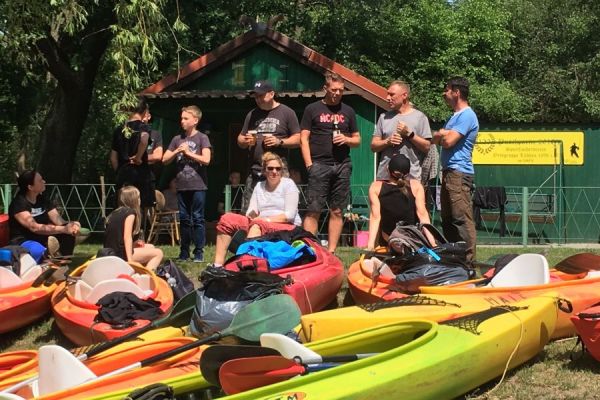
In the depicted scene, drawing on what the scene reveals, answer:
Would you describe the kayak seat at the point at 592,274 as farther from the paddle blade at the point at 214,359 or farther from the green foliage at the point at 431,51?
the green foliage at the point at 431,51

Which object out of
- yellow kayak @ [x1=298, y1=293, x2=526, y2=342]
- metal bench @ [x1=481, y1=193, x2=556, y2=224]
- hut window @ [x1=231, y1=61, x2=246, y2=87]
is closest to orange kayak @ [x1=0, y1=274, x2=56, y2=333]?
yellow kayak @ [x1=298, y1=293, x2=526, y2=342]

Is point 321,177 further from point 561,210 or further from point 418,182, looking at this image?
point 561,210

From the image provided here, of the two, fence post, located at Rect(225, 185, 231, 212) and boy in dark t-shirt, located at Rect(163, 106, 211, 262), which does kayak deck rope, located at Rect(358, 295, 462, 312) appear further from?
fence post, located at Rect(225, 185, 231, 212)

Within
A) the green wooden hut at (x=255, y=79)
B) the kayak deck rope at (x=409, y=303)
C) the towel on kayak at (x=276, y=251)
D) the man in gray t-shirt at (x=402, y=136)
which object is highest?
the green wooden hut at (x=255, y=79)

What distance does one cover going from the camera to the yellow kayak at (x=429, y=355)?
386cm

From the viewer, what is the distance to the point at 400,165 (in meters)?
7.44

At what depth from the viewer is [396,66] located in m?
23.9

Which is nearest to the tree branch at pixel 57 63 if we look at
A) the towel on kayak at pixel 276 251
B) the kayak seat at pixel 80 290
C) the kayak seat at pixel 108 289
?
the kayak seat at pixel 80 290

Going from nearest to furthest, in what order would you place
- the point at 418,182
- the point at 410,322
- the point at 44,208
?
1. the point at 410,322
2. the point at 418,182
3. the point at 44,208

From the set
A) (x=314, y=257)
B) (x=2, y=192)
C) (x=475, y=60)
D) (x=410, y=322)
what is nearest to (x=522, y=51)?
(x=475, y=60)

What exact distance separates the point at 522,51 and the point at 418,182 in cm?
1988

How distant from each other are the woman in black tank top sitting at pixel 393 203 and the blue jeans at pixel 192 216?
2505 mm

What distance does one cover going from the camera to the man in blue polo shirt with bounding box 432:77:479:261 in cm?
742

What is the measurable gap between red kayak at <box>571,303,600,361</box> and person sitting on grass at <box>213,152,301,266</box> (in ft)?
10.9
